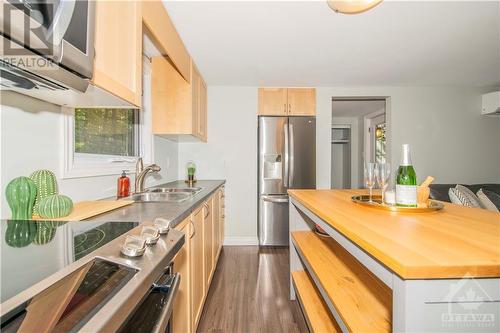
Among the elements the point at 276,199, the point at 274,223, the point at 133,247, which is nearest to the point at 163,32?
the point at 133,247

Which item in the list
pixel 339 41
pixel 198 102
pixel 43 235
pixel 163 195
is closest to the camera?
pixel 43 235

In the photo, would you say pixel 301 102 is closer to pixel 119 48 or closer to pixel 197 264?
pixel 197 264

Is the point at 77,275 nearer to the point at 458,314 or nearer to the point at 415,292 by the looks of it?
the point at 415,292

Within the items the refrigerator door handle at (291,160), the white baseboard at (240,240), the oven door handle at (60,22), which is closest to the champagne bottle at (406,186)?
the oven door handle at (60,22)

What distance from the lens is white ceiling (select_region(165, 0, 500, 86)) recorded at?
185 centimetres

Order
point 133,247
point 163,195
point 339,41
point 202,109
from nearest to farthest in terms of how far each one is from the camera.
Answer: point 133,247
point 163,195
point 339,41
point 202,109

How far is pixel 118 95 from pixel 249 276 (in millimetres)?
2175

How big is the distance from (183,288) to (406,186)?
49.3 inches

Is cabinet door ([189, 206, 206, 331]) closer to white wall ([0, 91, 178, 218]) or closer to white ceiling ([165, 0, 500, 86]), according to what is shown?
white wall ([0, 91, 178, 218])

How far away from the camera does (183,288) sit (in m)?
1.35

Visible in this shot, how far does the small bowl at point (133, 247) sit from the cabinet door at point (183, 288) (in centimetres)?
53

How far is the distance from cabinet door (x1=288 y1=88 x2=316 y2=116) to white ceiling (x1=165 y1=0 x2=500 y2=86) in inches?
8.9

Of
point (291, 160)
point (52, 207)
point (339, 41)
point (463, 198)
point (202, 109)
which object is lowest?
point (463, 198)

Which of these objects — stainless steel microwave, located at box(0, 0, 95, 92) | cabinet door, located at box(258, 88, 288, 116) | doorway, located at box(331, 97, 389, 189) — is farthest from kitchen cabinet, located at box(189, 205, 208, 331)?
doorway, located at box(331, 97, 389, 189)
